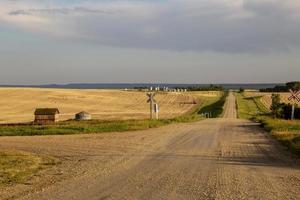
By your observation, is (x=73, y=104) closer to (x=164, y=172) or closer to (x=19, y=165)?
(x=19, y=165)

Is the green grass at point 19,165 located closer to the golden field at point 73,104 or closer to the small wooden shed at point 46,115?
the small wooden shed at point 46,115

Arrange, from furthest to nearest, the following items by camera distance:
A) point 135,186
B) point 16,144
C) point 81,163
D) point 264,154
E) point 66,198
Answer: point 16,144 → point 264,154 → point 81,163 → point 135,186 → point 66,198

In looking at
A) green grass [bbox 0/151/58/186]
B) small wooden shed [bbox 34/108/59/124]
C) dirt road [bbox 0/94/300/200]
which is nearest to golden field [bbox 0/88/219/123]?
small wooden shed [bbox 34/108/59/124]

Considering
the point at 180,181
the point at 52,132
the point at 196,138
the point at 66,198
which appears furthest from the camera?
the point at 52,132

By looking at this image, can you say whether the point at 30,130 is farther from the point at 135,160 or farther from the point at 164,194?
the point at 164,194

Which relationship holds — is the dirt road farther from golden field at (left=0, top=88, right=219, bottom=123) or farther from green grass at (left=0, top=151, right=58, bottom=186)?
golden field at (left=0, top=88, right=219, bottom=123)

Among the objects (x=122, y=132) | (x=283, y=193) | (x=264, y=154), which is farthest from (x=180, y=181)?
(x=122, y=132)

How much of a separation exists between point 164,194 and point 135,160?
6.66 m

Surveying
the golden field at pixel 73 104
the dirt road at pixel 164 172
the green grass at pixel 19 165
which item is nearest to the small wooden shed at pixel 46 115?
the dirt road at pixel 164 172

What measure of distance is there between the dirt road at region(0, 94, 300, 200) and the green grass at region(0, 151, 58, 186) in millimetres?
475

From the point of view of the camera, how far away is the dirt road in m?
11.6

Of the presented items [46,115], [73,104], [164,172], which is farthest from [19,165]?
[73,104]

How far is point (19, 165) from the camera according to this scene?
16.9m

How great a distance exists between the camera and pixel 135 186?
488 inches
